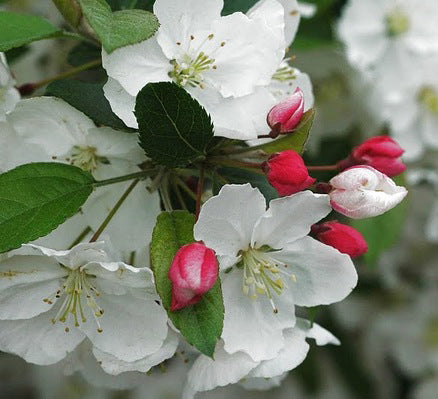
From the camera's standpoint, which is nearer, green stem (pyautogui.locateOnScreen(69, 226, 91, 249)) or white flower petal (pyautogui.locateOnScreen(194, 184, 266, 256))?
white flower petal (pyautogui.locateOnScreen(194, 184, 266, 256))

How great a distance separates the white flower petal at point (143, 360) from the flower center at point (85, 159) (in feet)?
0.76

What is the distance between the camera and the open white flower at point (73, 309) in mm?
1013

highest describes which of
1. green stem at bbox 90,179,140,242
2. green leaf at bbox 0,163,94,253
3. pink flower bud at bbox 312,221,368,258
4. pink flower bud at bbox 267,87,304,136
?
pink flower bud at bbox 267,87,304,136

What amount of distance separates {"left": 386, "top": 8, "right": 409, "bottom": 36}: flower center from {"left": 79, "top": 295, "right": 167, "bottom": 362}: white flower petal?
108 cm

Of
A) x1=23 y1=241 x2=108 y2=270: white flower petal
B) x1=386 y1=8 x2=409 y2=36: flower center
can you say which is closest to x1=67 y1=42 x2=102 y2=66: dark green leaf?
x1=23 y1=241 x2=108 y2=270: white flower petal

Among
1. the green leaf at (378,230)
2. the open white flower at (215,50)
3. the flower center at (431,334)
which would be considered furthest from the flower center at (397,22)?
the open white flower at (215,50)

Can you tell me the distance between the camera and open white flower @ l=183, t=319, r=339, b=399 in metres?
1.03

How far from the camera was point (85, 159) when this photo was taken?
3.55ft

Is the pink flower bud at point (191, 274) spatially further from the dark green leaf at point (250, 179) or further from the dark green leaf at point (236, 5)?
the dark green leaf at point (236, 5)

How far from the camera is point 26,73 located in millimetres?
1740

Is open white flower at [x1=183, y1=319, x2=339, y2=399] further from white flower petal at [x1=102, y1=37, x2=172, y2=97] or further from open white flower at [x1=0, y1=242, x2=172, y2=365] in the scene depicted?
white flower petal at [x1=102, y1=37, x2=172, y2=97]

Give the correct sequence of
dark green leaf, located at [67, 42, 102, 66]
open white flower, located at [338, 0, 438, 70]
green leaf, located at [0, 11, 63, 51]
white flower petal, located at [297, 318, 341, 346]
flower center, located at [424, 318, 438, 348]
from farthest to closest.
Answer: flower center, located at [424, 318, 438, 348] < open white flower, located at [338, 0, 438, 70] < dark green leaf, located at [67, 42, 102, 66] < white flower petal, located at [297, 318, 341, 346] < green leaf, located at [0, 11, 63, 51]

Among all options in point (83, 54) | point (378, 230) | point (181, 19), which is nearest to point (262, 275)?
point (181, 19)

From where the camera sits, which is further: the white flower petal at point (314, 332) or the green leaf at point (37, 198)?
the white flower petal at point (314, 332)
